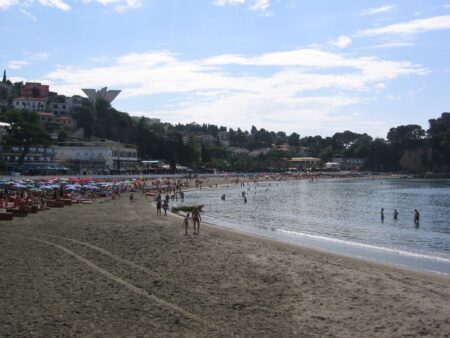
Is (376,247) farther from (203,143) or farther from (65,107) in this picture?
(203,143)

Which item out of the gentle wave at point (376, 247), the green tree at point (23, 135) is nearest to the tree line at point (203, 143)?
the green tree at point (23, 135)

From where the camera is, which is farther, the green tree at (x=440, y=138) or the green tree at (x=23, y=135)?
the green tree at (x=440, y=138)

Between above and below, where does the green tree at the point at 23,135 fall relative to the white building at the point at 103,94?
below

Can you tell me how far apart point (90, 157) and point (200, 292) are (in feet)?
264

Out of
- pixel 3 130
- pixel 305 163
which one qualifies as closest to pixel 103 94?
pixel 3 130

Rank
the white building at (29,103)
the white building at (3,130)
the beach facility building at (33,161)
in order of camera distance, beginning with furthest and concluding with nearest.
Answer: the white building at (29,103), the white building at (3,130), the beach facility building at (33,161)

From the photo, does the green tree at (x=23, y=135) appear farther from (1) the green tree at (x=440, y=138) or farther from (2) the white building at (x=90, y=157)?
(1) the green tree at (x=440, y=138)

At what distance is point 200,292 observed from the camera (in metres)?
10.9

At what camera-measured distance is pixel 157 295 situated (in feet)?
33.8

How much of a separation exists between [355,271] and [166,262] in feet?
19.0

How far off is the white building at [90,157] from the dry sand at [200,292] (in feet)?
225

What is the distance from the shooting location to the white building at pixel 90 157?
85.3 meters

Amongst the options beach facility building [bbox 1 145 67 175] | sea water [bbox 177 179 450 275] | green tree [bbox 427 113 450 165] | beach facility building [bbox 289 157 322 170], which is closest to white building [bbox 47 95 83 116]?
beach facility building [bbox 1 145 67 175]

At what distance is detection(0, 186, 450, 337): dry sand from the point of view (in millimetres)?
8498
